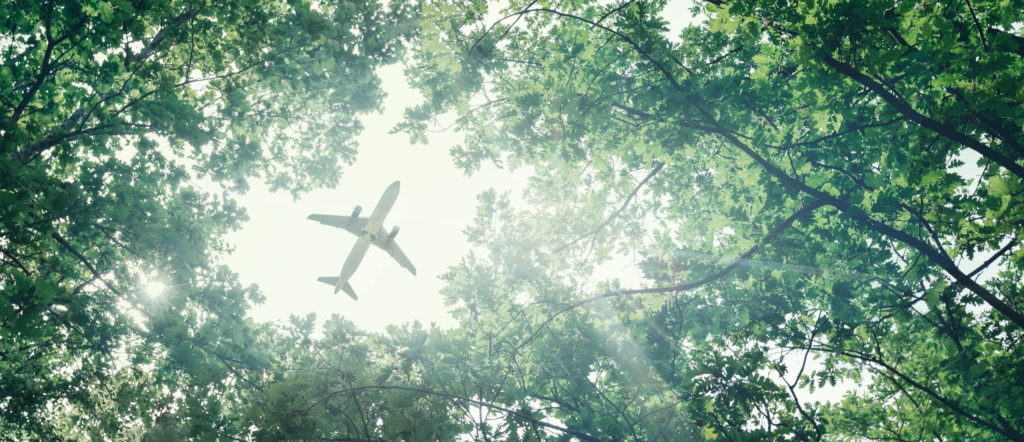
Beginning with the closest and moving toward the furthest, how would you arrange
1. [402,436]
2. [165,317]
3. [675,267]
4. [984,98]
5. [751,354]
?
1. [984,98]
2. [402,436]
3. [751,354]
4. [675,267]
5. [165,317]

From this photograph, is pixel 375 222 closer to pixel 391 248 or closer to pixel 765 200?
pixel 391 248

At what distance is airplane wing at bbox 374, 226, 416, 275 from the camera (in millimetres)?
21597

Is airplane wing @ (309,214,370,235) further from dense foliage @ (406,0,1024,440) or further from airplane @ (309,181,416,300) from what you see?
dense foliage @ (406,0,1024,440)

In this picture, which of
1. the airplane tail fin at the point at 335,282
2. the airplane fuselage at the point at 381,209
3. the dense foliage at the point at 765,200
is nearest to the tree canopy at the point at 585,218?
the dense foliage at the point at 765,200

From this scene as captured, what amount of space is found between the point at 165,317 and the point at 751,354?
10891 mm

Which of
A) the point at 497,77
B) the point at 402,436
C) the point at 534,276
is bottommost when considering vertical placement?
the point at 402,436

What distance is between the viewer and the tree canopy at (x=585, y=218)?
13.2 ft

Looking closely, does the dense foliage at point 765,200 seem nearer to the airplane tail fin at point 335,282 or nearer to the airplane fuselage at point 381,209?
the airplane fuselage at point 381,209

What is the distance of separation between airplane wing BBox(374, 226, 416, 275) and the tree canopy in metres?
9.19

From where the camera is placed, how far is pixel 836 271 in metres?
6.86

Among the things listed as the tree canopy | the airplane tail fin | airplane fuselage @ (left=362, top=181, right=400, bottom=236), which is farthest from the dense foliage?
the airplane tail fin

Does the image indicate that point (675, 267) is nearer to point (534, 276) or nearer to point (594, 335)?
point (594, 335)

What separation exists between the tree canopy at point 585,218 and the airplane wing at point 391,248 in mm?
9195

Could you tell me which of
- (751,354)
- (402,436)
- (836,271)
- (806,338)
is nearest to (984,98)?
(751,354)
